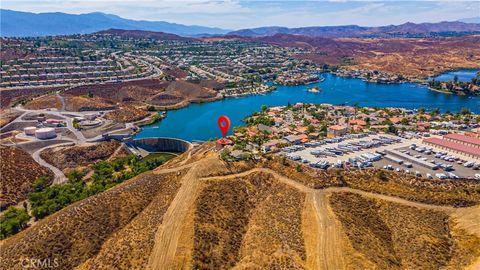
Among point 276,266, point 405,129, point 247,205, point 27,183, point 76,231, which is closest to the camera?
point 276,266

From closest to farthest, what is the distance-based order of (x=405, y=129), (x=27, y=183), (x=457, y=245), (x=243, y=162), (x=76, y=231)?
1. (x=457, y=245)
2. (x=76, y=231)
3. (x=243, y=162)
4. (x=27, y=183)
5. (x=405, y=129)

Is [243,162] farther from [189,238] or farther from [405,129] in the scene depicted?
[405,129]

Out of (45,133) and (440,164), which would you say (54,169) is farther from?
(440,164)

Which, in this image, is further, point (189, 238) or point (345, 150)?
point (345, 150)

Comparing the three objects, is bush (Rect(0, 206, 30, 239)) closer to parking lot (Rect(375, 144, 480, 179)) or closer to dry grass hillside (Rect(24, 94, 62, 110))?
parking lot (Rect(375, 144, 480, 179))

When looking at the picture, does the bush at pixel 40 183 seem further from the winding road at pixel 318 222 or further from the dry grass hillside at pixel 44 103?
the dry grass hillside at pixel 44 103


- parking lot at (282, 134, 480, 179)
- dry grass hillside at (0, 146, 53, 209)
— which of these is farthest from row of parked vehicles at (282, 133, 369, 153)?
dry grass hillside at (0, 146, 53, 209)

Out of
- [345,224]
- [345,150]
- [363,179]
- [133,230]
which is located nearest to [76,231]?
[133,230]
